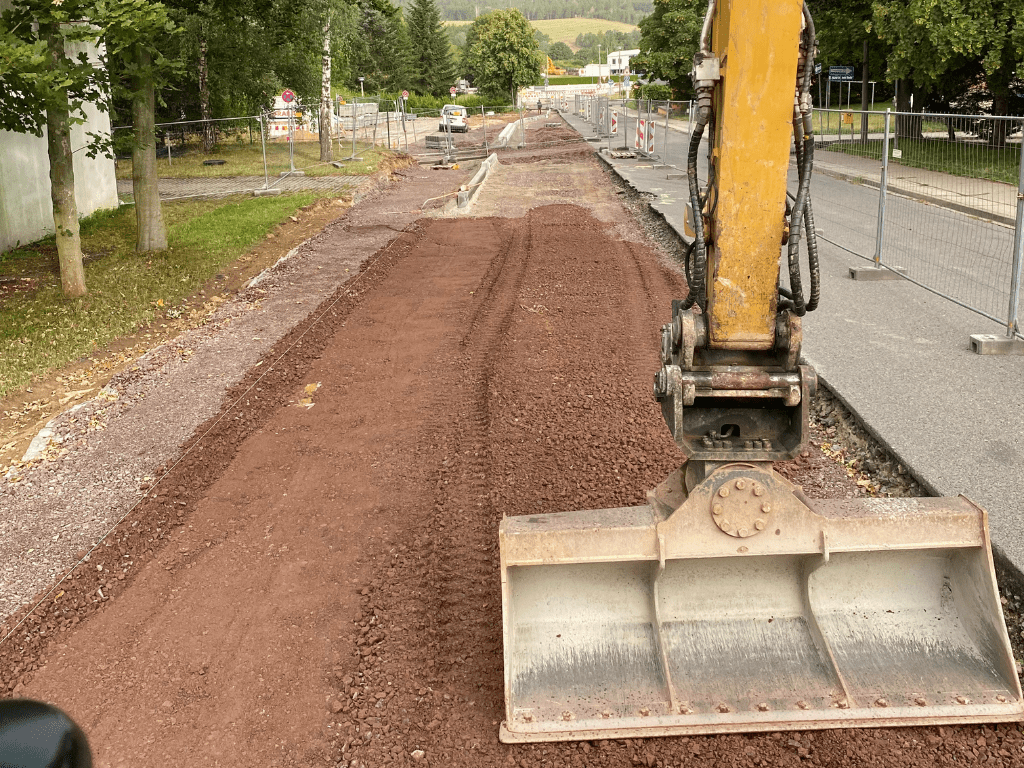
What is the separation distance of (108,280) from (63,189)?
1.93m

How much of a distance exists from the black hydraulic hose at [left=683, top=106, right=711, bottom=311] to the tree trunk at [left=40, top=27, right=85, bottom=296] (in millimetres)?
9864

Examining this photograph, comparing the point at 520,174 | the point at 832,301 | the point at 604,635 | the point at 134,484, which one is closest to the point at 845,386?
the point at 832,301

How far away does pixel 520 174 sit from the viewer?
95.0 feet

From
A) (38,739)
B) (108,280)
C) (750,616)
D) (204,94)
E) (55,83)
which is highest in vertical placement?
(204,94)

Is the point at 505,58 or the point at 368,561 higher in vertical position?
the point at 505,58

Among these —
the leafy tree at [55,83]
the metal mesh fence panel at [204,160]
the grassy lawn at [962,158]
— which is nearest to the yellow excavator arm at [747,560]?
the leafy tree at [55,83]

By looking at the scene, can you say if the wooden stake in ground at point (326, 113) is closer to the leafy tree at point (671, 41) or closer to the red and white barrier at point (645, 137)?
the red and white barrier at point (645, 137)

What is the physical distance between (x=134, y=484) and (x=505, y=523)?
3.89 m

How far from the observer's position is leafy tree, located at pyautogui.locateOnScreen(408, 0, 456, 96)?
9112 centimetres

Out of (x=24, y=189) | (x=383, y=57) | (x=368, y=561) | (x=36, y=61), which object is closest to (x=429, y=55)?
(x=383, y=57)

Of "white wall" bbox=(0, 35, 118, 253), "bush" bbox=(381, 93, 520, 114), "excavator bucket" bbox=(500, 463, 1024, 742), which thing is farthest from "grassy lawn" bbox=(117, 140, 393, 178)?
"bush" bbox=(381, 93, 520, 114)

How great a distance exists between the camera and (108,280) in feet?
45.3

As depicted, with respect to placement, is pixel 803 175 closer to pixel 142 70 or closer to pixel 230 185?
pixel 142 70

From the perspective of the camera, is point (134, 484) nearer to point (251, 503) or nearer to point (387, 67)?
point (251, 503)
